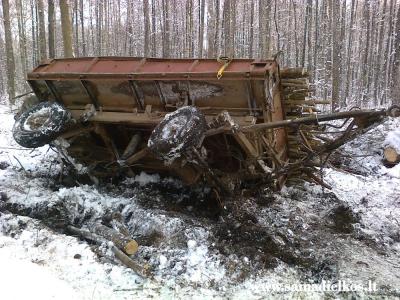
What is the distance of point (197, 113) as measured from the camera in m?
4.86

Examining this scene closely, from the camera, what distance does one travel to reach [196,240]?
4980 millimetres

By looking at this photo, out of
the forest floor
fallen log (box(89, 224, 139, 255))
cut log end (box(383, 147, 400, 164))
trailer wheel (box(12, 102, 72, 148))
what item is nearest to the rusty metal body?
trailer wheel (box(12, 102, 72, 148))

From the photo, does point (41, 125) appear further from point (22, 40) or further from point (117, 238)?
point (22, 40)

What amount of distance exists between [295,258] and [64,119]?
3663 millimetres

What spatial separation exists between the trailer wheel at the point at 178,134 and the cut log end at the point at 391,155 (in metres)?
4.96

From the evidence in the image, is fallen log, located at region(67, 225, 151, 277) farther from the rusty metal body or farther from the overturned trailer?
the rusty metal body

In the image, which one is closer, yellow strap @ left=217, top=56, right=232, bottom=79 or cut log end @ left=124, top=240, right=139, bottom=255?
cut log end @ left=124, top=240, right=139, bottom=255

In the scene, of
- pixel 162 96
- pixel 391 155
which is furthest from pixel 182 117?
pixel 391 155

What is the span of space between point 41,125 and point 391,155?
257 inches

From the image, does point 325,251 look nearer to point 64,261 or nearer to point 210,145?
point 210,145

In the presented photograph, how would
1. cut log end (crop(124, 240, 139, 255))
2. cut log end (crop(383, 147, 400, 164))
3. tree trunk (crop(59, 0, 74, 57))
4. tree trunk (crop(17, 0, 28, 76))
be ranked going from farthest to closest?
1. tree trunk (crop(17, 0, 28, 76))
2. tree trunk (crop(59, 0, 74, 57))
3. cut log end (crop(383, 147, 400, 164))
4. cut log end (crop(124, 240, 139, 255))

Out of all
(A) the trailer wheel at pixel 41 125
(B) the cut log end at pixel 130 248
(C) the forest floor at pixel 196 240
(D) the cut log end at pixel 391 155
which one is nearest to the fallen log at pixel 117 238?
(B) the cut log end at pixel 130 248

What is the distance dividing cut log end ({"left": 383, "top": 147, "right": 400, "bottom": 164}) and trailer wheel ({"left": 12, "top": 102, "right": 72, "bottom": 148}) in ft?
19.9

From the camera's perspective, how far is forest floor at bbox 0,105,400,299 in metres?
4.11
